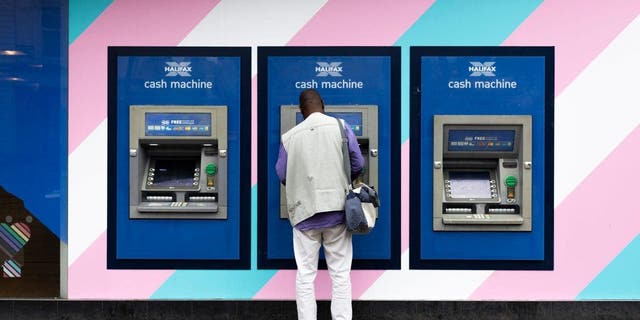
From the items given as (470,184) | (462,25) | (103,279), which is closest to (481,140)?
(470,184)

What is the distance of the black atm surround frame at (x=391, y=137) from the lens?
14.8 ft

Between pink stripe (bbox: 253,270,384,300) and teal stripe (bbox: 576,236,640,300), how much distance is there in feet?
4.92

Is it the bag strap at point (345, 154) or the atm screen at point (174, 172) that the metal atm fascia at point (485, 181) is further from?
the atm screen at point (174, 172)

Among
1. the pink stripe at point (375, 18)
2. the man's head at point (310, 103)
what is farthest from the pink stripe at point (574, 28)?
the man's head at point (310, 103)

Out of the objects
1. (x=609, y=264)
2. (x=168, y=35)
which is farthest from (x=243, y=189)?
(x=609, y=264)

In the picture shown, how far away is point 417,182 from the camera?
14.9ft

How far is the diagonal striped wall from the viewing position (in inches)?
177

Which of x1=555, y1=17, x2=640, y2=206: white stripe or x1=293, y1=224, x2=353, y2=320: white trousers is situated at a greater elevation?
x1=555, y1=17, x2=640, y2=206: white stripe

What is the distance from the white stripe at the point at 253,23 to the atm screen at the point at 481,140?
1327 millimetres

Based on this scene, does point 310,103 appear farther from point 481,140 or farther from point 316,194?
point 481,140

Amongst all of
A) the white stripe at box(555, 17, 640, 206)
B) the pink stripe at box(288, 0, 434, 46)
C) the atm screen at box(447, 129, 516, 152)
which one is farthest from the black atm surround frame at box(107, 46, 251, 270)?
the white stripe at box(555, 17, 640, 206)

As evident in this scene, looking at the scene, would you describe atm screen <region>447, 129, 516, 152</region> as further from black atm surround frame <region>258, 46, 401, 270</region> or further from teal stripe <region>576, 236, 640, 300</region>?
teal stripe <region>576, 236, 640, 300</region>

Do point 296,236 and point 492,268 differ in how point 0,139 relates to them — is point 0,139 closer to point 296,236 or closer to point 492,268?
point 296,236

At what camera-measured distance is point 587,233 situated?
4.55 m
